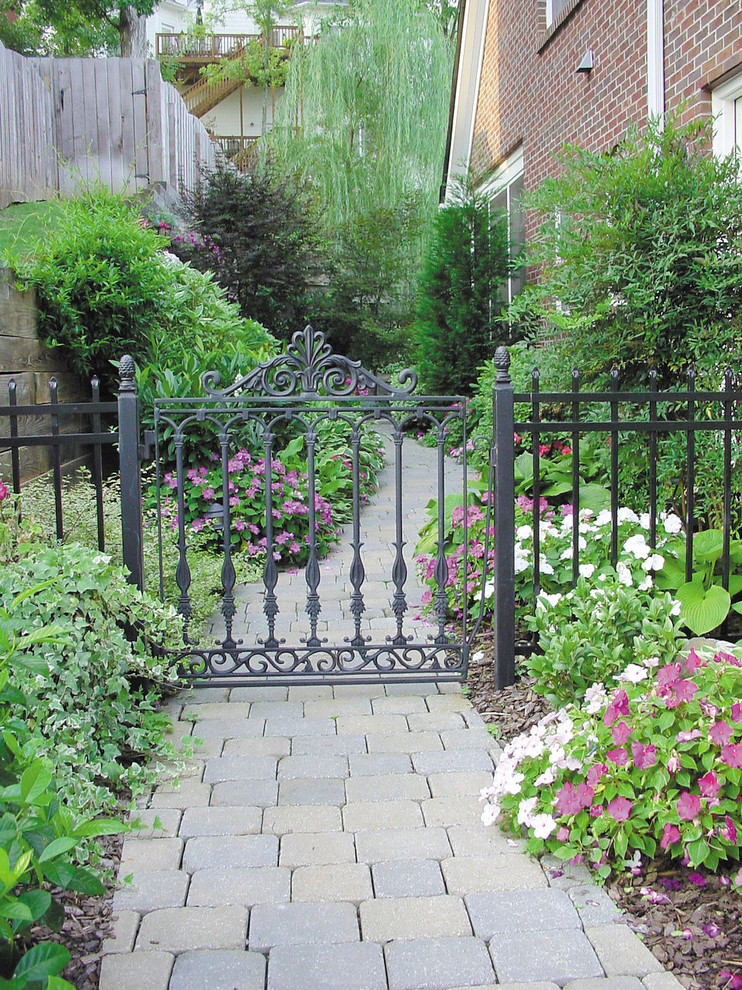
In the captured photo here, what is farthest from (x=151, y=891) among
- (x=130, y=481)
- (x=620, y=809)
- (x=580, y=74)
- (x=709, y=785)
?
(x=580, y=74)

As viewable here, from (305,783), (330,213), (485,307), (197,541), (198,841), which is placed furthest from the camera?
(330,213)

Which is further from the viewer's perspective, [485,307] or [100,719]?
[485,307]

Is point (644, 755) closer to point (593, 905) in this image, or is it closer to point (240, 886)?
point (593, 905)

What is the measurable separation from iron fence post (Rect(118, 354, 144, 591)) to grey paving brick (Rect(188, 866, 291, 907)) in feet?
4.93

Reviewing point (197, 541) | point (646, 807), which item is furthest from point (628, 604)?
point (197, 541)

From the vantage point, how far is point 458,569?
176 inches

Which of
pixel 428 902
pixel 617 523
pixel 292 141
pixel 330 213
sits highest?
pixel 292 141

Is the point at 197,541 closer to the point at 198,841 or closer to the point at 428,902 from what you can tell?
the point at 198,841

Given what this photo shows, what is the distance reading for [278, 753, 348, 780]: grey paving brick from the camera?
3.04 meters

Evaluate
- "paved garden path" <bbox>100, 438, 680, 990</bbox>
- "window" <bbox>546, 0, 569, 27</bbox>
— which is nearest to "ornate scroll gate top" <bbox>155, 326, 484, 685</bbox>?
"paved garden path" <bbox>100, 438, 680, 990</bbox>

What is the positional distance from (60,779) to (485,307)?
906cm

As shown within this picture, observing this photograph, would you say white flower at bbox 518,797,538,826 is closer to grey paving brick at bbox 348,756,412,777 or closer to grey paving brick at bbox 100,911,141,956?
grey paving brick at bbox 348,756,412,777

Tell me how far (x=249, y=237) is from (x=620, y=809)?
10645 mm

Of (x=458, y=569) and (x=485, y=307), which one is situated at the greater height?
(x=485, y=307)
